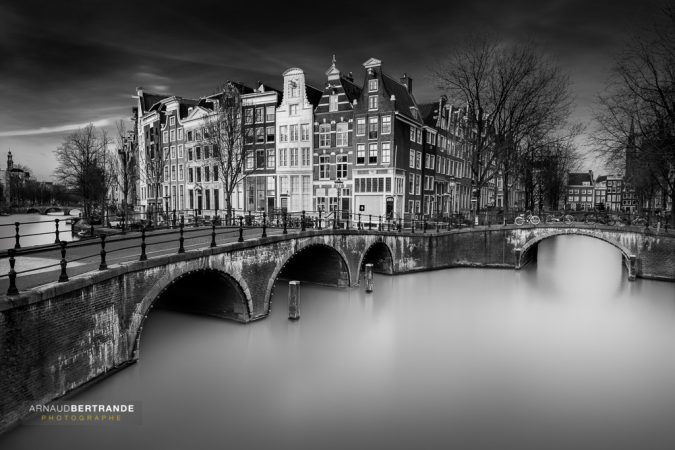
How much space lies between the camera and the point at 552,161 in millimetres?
45750

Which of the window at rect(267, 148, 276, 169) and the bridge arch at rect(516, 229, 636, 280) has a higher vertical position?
the window at rect(267, 148, 276, 169)

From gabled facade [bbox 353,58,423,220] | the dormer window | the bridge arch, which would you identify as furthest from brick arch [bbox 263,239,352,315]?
the dormer window

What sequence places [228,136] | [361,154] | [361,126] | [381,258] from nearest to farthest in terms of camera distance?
[381,258] → [228,136] → [361,126] → [361,154]

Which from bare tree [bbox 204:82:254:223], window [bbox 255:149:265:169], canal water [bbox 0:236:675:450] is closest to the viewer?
canal water [bbox 0:236:675:450]

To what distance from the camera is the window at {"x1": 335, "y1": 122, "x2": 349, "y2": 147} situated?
35219 mm

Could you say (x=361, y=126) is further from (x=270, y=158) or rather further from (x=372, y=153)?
(x=270, y=158)

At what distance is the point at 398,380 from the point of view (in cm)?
1212

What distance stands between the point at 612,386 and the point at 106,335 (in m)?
13.4

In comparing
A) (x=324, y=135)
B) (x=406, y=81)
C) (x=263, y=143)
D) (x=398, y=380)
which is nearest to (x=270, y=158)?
(x=263, y=143)

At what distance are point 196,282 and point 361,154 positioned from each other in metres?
21.3

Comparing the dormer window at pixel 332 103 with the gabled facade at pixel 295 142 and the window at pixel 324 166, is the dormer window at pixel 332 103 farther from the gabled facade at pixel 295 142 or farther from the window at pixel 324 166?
the window at pixel 324 166

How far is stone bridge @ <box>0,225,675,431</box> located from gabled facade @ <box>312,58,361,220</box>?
34.2 feet

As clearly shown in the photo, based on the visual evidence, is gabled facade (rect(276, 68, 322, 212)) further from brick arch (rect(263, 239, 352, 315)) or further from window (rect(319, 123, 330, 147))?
brick arch (rect(263, 239, 352, 315))

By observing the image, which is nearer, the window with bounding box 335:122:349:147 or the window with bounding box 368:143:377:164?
the window with bounding box 368:143:377:164
